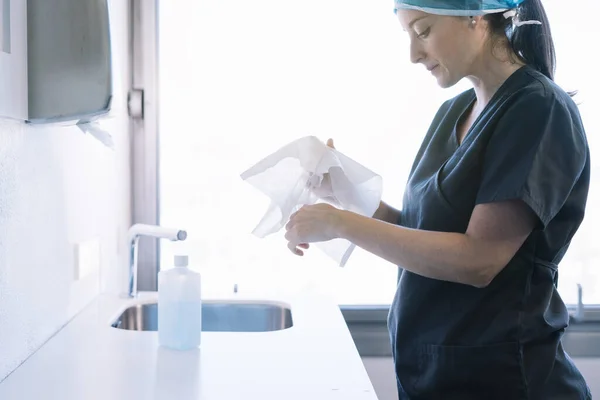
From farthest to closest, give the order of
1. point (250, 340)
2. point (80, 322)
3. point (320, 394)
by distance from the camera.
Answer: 1. point (80, 322)
2. point (250, 340)
3. point (320, 394)

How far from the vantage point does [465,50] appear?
45.2 inches

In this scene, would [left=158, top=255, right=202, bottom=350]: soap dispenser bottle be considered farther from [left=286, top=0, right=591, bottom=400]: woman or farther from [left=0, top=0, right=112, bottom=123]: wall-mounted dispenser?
[left=0, top=0, right=112, bottom=123]: wall-mounted dispenser

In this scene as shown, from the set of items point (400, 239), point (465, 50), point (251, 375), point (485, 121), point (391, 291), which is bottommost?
point (391, 291)

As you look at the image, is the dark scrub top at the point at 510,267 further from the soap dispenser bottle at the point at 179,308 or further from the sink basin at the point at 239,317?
the sink basin at the point at 239,317

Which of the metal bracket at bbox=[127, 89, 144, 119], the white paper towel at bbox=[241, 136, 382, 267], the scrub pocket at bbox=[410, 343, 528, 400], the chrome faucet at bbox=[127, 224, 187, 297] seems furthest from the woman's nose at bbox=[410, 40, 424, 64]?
the metal bracket at bbox=[127, 89, 144, 119]

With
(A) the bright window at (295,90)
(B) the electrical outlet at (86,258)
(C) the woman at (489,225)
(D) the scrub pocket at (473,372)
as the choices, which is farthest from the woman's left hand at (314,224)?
(A) the bright window at (295,90)

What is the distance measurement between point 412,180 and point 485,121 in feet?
0.73

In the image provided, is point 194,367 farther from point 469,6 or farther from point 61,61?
point 469,6

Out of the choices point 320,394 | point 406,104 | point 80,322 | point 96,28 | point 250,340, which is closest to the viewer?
point 320,394

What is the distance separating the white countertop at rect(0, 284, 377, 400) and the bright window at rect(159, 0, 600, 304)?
715 mm

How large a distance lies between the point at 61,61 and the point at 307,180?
0.51 meters

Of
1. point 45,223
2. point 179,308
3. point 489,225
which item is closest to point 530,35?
point 489,225

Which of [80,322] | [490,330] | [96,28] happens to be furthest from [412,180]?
[80,322]

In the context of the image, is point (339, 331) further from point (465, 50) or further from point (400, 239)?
point (465, 50)
